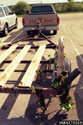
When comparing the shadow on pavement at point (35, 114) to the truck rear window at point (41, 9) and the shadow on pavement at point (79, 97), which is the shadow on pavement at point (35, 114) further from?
the truck rear window at point (41, 9)

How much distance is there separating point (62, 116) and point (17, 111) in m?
1.04

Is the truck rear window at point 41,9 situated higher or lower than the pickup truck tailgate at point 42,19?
higher

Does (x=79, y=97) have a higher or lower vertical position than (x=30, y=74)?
lower

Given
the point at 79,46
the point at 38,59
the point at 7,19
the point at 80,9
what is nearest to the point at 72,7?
the point at 80,9

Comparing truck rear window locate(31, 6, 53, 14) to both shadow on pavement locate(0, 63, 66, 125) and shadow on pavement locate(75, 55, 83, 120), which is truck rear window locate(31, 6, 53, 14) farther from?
shadow on pavement locate(0, 63, 66, 125)

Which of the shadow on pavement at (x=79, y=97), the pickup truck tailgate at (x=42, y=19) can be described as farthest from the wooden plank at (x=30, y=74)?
the pickup truck tailgate at (x=42, y=19)

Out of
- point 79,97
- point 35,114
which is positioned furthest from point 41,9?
point 35,114

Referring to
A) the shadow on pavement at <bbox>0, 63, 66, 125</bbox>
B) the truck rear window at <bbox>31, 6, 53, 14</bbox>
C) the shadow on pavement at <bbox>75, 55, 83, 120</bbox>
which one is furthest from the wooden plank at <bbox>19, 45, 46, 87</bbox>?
the truck rear window at <bbox>31, 6, 53, 14</bbox>

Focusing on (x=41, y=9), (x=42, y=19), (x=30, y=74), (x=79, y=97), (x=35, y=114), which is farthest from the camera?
(x=41, y=9)

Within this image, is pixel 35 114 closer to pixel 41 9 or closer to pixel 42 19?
pixel 42 19

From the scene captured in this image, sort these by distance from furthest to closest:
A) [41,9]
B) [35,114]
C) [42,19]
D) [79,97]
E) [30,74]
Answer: [41,9], [42,19], [79,97], [30,74], [35,114]

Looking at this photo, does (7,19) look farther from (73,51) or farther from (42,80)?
(42,80)

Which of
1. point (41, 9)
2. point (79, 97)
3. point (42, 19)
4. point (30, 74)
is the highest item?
point (41, 9)

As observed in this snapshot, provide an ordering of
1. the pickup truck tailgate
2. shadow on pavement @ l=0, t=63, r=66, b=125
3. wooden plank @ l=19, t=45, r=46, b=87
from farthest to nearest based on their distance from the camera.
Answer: the pickup truck tailgate
shadow on pavement @ l=0, t=63, r=66, b=125
wooden plank @ l=19, t=45, r=46, b=87
